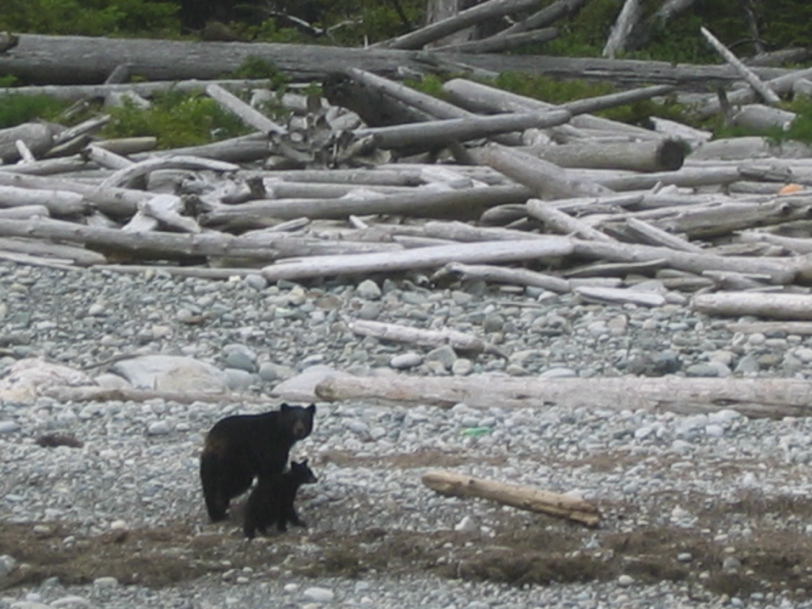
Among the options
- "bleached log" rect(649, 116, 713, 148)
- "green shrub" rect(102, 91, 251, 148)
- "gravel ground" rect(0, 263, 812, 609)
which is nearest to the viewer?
"gravel ground" rect(0, 263, 812, 609)

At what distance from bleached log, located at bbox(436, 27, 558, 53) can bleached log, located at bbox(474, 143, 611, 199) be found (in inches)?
276

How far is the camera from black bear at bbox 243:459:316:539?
6.20m

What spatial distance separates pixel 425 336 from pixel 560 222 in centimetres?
245

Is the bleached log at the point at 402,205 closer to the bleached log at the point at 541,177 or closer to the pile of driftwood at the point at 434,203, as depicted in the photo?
the pile of driftwood at the point at 434,203

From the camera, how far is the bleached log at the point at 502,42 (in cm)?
2019

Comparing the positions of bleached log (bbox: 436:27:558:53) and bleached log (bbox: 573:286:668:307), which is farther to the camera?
bleached log (bbox: 436:27:558:53)

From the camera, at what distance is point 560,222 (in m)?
12.5

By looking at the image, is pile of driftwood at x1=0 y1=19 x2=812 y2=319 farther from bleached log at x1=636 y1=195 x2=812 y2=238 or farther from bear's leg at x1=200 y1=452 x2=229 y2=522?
bear's leg at x1=200 y1=452 x2=229 y2=522

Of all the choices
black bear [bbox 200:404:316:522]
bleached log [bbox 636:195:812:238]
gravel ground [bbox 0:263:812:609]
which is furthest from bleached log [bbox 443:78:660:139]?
black bear [bbox 200:404:316:522]

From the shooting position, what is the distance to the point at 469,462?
744cm

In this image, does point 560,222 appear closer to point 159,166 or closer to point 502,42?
point 159,166

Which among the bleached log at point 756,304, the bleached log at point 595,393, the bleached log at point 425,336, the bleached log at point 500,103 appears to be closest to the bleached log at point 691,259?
the bleached log at point 756,304

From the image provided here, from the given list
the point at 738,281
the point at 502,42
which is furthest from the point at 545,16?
the point at 738,281

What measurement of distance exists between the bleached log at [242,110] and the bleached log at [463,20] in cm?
344
